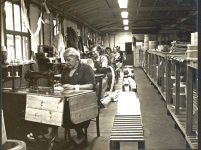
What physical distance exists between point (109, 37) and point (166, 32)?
6440mm

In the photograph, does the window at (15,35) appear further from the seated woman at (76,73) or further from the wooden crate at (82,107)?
the wooden crate at (82,107)

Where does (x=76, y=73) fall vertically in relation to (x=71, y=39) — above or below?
below

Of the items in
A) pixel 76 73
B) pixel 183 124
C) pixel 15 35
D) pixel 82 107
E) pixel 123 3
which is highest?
pixel 123 3

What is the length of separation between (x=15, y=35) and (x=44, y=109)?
4.51 meters

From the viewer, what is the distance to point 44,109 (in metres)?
3.52

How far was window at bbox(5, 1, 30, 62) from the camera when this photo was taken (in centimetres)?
721

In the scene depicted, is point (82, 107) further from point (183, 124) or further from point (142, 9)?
point (142, 9)

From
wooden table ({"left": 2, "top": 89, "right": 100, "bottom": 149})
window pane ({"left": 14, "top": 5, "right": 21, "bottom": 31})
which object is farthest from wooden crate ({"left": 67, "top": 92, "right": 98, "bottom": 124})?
window pane ({"left": 14, "top": 5, "right": 21, "bottom": 31})

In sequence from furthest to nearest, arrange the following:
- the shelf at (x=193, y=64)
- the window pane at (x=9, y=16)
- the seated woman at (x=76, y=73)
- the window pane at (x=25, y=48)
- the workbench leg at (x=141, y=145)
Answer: the window pane at (x=25, y=48) < the window pane at (x=9, y=16) < the seated woman at (x=76, y=73) < the shelf at (x=193, y=64) < the workbench leg at (x=141, y=145)

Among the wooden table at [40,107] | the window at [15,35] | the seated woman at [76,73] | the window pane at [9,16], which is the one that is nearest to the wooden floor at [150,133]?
the seated woman at [76,73]

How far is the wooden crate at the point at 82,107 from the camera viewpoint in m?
3.51

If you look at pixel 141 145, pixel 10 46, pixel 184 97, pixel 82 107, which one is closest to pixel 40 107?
pixel 82 107

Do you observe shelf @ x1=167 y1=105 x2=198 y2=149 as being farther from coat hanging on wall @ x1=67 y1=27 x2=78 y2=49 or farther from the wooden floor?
coat hanging on wall @ x1=67 y1=27 x2=78 y2=49

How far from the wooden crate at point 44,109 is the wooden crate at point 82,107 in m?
0.14
